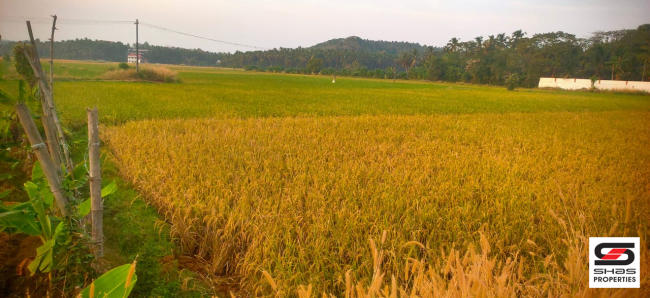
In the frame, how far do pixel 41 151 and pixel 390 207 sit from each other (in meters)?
2.21

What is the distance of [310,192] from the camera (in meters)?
3.07

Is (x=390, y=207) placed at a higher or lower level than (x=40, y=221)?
lower

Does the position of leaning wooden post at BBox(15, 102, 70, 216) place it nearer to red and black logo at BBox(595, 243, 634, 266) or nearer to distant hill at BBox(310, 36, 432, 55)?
red and black logo at BBox(595, 243, 634, 266)

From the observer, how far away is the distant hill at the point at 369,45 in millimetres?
128250

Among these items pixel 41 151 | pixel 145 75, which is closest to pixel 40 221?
pixel 41 151

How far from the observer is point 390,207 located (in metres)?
2.83

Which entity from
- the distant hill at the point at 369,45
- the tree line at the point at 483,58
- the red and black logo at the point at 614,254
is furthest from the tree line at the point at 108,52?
the distant hill at the point at 369,45

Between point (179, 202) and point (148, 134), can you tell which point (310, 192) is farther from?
point (148, 134)

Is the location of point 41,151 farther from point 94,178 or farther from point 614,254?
point 614,254

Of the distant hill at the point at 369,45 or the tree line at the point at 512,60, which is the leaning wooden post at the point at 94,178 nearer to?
the tree line at the point at 512,60

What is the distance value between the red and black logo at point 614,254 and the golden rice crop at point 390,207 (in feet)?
0.27

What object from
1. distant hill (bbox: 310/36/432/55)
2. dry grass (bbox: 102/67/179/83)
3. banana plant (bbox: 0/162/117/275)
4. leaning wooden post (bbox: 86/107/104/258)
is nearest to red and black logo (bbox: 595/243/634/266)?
banana plant (bbox: 0/162/117/275)

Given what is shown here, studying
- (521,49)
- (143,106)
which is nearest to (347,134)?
(143,106)

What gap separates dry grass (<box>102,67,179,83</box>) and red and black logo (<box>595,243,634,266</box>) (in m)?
21.7
